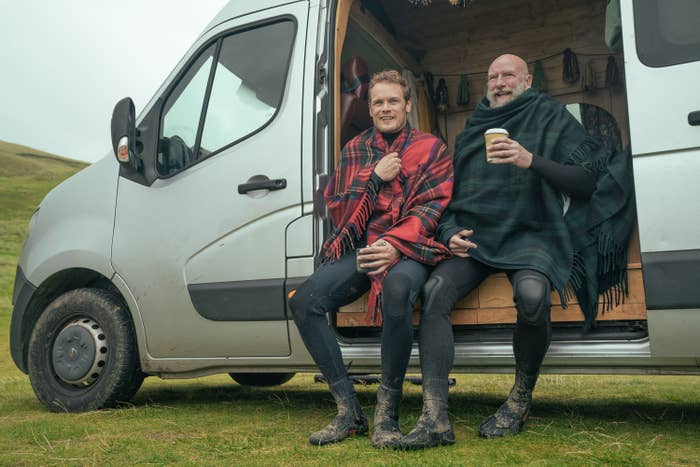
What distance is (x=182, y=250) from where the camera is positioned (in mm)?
3711

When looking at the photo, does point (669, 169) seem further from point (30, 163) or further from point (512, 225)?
point (30, 163)

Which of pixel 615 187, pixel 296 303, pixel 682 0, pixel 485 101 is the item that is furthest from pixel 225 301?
pixel 682 0

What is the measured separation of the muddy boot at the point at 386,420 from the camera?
263 centimetres

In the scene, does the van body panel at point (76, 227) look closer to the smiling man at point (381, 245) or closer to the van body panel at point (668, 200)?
the smiling man at point (381, 245)

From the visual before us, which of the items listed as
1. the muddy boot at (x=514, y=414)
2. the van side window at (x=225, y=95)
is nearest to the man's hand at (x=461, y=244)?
the muddy boot at (x=514, y=414)

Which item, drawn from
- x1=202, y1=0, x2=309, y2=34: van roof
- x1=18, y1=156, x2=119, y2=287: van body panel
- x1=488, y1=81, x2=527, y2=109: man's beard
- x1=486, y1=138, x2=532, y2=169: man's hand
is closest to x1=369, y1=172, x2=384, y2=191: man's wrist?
x1=486, y1=138, x2=532, y2=169: man's hand

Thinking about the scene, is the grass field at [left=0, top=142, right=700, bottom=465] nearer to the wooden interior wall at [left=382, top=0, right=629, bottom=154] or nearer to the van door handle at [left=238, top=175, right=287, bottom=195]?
the van door handle at [left=238, top=175, right=287, bottom=195]

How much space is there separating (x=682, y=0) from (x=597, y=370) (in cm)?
145

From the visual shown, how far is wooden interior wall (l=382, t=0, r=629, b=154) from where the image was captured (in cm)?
494

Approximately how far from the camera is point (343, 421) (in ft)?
9.34

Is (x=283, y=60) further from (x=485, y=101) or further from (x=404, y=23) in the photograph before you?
(x=404, y=23)

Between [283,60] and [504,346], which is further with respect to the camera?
[283,60]

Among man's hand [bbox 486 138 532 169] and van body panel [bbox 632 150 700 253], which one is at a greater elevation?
man's hand [bbox 486 138 532 169]

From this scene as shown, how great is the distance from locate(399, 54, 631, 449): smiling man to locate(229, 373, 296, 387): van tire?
7.92ft
